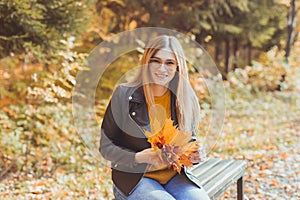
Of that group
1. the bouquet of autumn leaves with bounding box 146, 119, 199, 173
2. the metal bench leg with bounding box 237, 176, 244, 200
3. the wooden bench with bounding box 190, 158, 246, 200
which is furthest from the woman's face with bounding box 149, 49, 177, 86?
the metal bench leg with bounding box 237, 176, 244, 200

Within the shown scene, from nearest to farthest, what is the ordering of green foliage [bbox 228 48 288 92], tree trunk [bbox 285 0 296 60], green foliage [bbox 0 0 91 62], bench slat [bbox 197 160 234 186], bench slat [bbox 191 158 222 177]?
bench slat [bbox 197 160 234 186] → bench slat [bbox 191 158 222 177] → green foliage [bbox 0 0 91 62] → tree trunk [bbox 285 0 296 60] → green foliage [bbox 228 48 288 92]

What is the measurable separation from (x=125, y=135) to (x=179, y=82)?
16.7 inches

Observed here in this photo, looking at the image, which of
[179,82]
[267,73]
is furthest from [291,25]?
[179,82]

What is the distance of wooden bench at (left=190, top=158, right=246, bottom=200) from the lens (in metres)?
2.36

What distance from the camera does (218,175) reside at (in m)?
2.58

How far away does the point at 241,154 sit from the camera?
173 inches

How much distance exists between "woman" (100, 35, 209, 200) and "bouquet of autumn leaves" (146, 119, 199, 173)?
0.28 feet

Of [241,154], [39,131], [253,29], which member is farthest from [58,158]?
[253,29]

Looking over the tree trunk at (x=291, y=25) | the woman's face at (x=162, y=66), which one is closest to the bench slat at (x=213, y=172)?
the woman's face at (x=162, y=66)

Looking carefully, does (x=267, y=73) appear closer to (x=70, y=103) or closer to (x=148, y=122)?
(x=70, y=103)

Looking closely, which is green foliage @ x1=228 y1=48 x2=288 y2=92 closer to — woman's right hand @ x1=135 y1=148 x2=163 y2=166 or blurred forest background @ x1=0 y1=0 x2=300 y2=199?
blurred forest background @ x1=0 y1=0 x2=300 y2=199

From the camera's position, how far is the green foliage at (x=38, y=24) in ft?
11.5

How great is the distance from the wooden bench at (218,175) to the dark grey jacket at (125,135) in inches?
13.6

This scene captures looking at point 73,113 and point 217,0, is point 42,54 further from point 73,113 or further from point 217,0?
point 217,0
